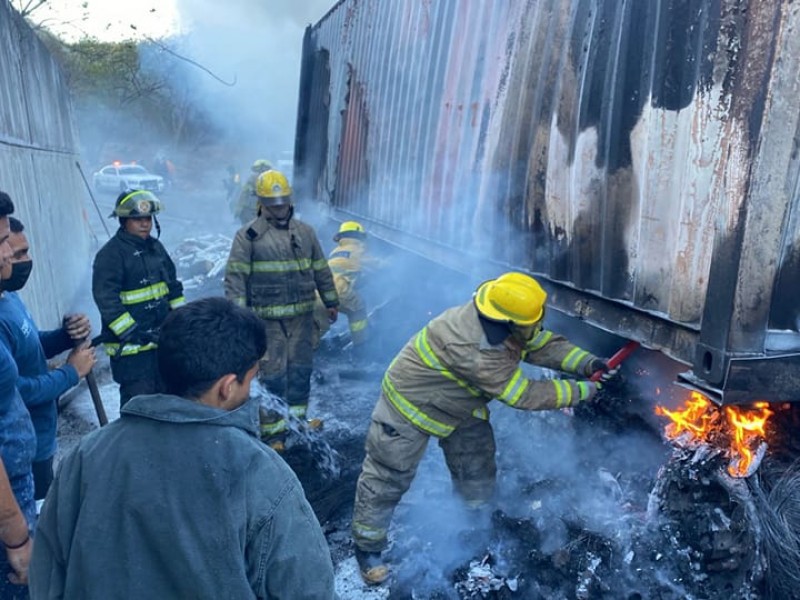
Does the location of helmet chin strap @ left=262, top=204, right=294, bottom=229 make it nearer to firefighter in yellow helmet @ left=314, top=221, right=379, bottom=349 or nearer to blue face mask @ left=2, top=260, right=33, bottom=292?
firefighter in yellow helmet @ left=314, top=221, right=379, bottom=349

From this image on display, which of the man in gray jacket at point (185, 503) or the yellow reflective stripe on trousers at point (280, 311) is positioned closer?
the man in gray jacket at point (185, 503)

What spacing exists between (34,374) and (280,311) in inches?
82.9

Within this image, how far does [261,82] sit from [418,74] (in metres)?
21.3

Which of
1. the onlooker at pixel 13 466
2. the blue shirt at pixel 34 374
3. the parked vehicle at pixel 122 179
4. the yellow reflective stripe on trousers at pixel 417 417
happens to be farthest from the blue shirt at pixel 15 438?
the parked vehicle at pixel 122 179

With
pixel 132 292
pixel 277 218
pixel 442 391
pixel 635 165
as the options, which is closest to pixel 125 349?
pixel 132 292

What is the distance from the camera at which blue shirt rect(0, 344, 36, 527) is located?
2.30 meters

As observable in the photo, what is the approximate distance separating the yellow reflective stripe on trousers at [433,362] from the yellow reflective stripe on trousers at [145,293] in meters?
2.00

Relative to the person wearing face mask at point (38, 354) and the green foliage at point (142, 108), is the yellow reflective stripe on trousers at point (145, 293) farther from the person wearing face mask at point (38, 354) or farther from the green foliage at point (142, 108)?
the green foliage at point (142, 108)

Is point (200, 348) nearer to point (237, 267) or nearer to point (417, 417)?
point (417, 417)

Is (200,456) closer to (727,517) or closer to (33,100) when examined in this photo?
(727,517)

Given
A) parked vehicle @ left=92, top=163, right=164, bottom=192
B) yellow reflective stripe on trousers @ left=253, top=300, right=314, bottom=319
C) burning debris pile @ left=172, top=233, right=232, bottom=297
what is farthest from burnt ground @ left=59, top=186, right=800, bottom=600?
parked vehicle @ left=92, top=163, right=164, bottom=192

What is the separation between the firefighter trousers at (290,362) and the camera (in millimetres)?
4875

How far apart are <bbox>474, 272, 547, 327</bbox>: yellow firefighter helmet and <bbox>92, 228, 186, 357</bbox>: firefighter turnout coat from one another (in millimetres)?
2416

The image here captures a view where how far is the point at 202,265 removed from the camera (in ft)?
36.4
